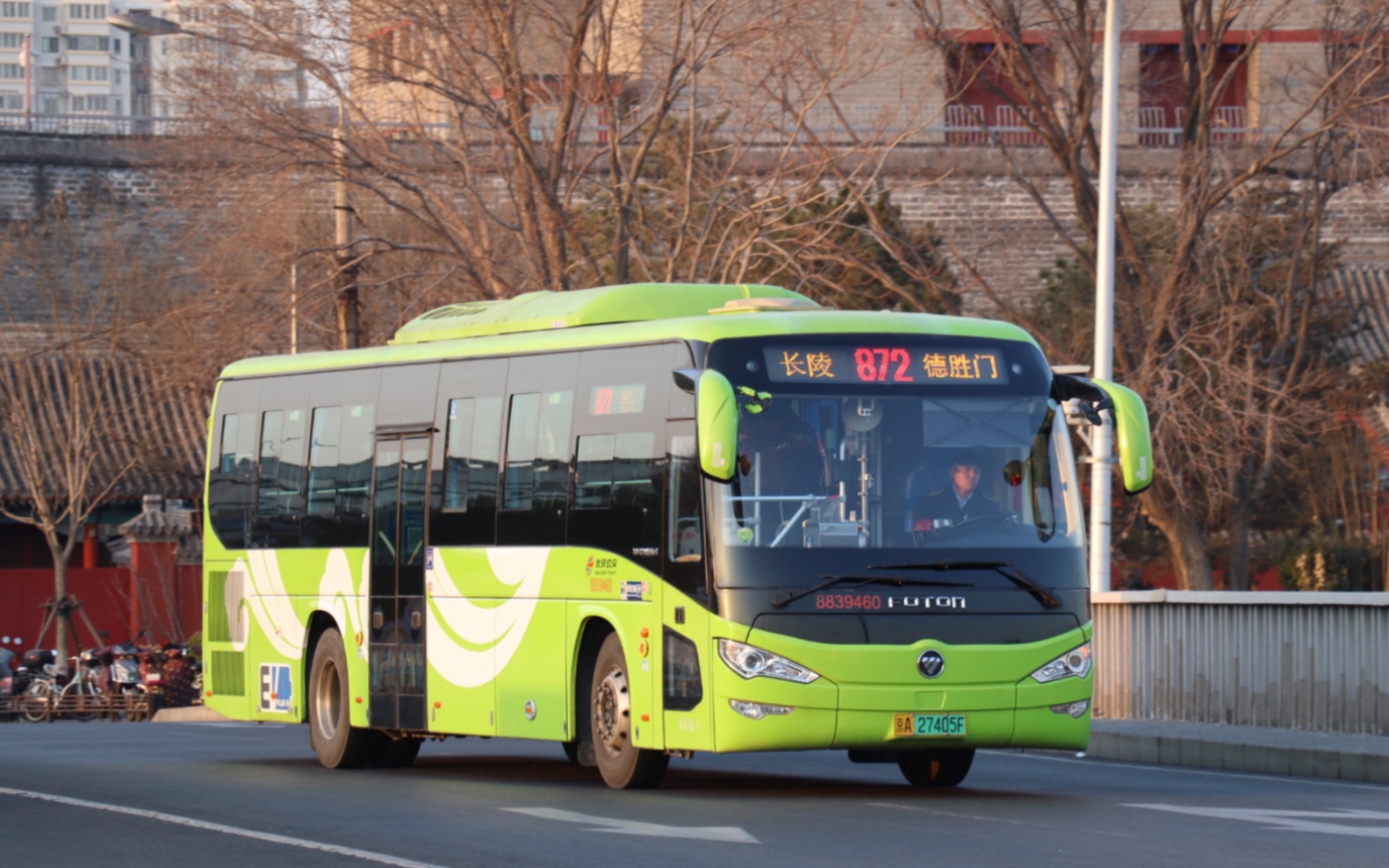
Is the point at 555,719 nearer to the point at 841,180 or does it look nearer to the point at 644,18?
the point at 841,180

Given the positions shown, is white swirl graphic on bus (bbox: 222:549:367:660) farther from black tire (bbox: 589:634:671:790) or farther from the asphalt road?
black tire (bbox: 589:634:671:790)

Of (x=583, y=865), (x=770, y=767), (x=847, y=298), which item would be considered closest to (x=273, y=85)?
(x=847, y=298)

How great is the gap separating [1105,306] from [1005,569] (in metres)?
10.9

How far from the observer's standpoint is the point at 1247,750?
1777 centimetres

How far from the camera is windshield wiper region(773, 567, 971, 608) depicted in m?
13.6

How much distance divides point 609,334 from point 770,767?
3.92 metres

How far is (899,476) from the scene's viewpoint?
1386cm

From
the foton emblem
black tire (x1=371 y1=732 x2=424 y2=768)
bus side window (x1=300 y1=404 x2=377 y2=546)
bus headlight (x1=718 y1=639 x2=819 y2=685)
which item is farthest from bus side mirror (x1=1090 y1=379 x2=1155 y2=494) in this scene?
black tire (x1=371 y1=732 x2=424 y2=768)

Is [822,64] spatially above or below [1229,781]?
above

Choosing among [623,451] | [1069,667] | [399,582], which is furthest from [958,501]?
[399,582]

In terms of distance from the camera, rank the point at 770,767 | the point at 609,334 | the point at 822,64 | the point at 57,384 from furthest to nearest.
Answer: the point at 57,384 < the point at 822,64 < the point at 770,767 < the point at 609,334

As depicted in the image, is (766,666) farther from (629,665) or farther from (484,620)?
(484,620)

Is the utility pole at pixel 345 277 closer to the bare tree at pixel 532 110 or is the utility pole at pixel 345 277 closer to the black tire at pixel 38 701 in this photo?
the bare tree at pixel 532 110

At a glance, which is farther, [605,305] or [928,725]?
[605,305]
